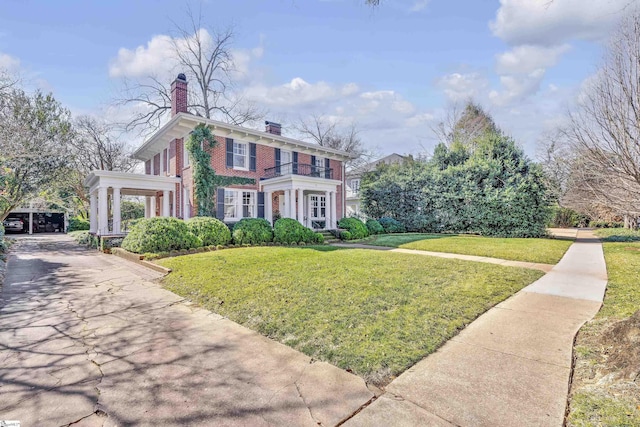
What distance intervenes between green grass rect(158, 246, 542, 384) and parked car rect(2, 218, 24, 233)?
28.8 meters

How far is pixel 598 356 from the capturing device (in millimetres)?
2938

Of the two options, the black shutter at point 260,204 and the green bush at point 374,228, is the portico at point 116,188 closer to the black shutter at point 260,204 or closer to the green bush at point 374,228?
the black shutter at point 260,204

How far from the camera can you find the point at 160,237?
32.1ft

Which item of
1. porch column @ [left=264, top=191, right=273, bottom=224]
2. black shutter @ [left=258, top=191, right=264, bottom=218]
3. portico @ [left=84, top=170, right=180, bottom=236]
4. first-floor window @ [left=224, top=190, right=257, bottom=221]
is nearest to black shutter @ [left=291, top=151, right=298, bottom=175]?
porch column @ [left=264, top=191, right=273, bottom=224]

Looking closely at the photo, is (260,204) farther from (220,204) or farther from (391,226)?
(391,226)

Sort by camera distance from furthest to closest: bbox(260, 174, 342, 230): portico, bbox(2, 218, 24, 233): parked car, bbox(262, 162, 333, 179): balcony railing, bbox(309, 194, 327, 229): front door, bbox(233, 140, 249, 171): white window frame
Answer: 1. bbox(2, 218, 24, 233): parked car
2. bbox(309, 194, 327, 229): front door
3. bbox(262, 162, 333, 179): balcony railing
4. bbox(233, 140, 249, 171): white window frame
5. bbox(260, 174, 342, 230): portico

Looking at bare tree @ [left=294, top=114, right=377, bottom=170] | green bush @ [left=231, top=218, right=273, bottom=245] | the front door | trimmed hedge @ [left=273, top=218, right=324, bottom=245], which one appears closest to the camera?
green bush @ [left=231, top=218, right=273, bottom=245]

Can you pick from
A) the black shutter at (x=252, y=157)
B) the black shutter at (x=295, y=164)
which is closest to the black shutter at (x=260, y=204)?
the black shutter at (x=252, y=157)

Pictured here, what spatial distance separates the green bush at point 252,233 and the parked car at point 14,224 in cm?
2665

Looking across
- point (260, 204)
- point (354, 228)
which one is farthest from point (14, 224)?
point (354, 228)

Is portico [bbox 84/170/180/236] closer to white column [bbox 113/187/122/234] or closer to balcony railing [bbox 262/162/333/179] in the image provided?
white column [bbox 113/187/122/234]

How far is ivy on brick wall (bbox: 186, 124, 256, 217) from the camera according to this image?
45.9 feet

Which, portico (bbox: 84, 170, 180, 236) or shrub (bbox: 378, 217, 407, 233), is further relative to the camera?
shrub (bbox: 378, 217, 407, 233)

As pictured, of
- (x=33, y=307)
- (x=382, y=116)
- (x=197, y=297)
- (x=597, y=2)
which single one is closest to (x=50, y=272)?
(x=33, y=307)
